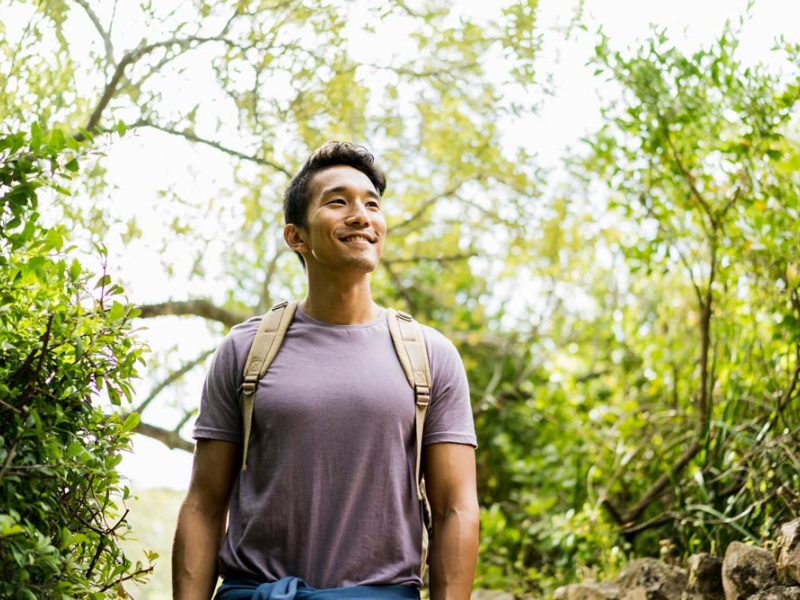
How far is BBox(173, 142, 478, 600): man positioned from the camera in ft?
8.00

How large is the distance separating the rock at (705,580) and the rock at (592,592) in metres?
0.53

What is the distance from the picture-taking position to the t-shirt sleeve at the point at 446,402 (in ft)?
8.57

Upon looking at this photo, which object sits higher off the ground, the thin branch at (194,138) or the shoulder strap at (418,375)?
the thin branch at (194,138)

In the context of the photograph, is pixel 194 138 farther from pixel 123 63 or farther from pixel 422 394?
pixel 422 394

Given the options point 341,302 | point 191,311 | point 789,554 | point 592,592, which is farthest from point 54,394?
point 191,311

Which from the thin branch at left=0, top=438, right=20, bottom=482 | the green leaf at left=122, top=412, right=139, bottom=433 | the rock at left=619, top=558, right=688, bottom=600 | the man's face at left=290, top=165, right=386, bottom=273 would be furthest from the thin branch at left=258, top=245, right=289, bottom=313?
the thin branch at left=0, top=438, right=20, bottom=482

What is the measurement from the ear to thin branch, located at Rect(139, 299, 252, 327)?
8.29 feet

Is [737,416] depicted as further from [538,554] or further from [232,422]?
[232,422]

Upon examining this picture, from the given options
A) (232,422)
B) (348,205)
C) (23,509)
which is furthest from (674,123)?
(23,509)

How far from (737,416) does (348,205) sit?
8.47ft

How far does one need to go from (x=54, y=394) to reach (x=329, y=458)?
2.30 feet

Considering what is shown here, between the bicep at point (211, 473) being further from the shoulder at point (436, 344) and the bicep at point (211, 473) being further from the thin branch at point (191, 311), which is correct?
the thin branch at point (191, 311)

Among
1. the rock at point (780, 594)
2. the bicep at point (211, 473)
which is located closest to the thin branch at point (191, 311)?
the bicep at point (211, 473)

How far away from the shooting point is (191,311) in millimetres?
5480
